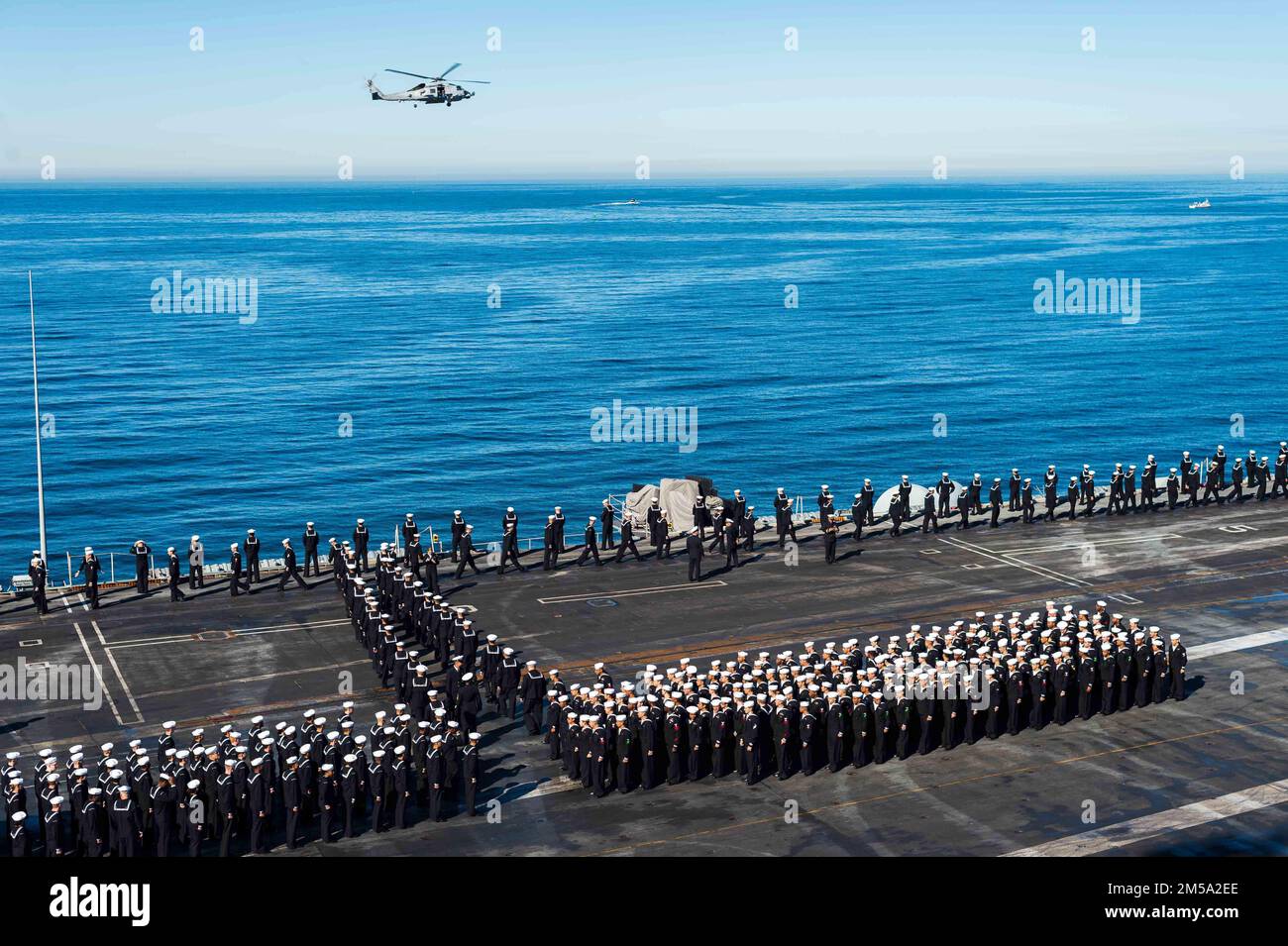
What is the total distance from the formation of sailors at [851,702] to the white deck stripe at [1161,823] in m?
4.64

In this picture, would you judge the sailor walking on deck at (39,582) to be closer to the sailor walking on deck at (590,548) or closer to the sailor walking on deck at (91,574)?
the sailor walking on deck at (91,574)

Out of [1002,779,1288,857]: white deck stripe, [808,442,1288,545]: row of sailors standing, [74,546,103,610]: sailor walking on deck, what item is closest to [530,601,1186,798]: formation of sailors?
[1002,779,1288,857]: white deck stripe

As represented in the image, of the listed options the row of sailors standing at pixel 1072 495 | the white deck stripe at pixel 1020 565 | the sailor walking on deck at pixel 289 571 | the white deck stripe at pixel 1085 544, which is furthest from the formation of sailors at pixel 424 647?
the white deck stripe at pixel 1085 544

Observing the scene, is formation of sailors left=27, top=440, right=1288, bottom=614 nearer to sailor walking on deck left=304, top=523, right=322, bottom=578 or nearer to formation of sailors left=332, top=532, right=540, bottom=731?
sailor walking on deck left=304, top=523, right=322, bottom=578

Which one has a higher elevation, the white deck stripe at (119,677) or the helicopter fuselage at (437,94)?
the helicopter fuselage at (437,94)

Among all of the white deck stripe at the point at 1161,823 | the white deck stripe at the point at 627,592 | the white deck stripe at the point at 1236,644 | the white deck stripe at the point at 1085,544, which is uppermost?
the white deck stripe at the point at 1085,544

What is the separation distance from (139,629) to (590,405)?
233 ft

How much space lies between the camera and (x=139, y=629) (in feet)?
135

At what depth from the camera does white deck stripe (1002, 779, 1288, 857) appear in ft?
87.6

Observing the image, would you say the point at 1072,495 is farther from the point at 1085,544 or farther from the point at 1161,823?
the point at 1161,823

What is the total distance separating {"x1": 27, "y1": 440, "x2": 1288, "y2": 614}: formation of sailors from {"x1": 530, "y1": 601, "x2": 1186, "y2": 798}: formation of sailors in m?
12.5

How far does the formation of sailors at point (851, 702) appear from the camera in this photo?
97.0 feet

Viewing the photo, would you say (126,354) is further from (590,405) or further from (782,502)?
(782,502)
